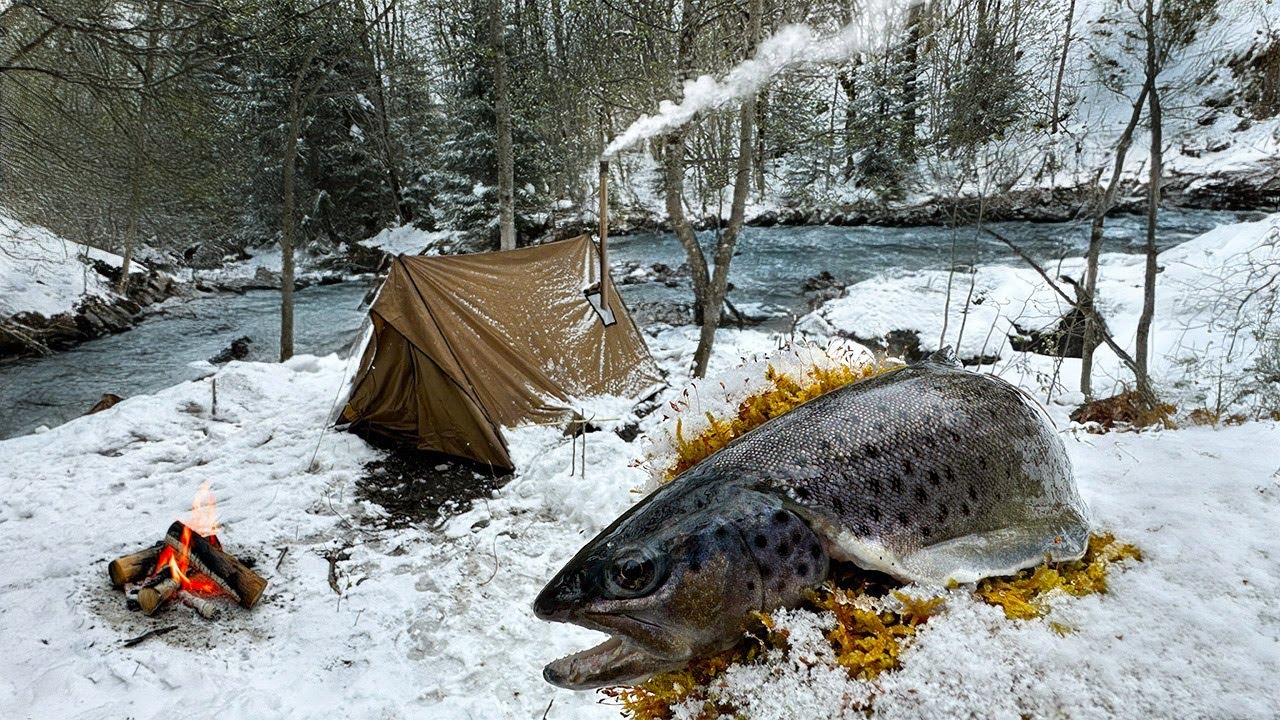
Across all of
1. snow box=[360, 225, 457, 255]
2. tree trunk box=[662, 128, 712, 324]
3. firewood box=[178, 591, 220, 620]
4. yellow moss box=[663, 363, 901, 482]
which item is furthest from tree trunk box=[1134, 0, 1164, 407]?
snow box=[360, 225, 457, 255]

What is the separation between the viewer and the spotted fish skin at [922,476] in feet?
3.31

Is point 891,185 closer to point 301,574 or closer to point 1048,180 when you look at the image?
point 1048,180

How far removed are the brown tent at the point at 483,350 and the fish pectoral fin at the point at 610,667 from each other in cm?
451

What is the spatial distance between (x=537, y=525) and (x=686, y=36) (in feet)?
19.0

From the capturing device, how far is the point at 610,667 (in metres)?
0.97

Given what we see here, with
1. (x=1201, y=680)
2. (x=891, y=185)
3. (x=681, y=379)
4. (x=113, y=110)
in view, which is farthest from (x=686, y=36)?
(x=891, y=185)

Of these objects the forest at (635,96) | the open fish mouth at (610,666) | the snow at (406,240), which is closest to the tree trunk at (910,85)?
the forest at (635,96)

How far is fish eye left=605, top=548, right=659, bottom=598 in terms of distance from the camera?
0.95 meters

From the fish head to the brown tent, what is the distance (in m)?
4.56

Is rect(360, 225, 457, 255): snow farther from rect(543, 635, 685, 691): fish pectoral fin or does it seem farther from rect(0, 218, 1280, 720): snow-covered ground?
rect(543, 635, 685, 691): fish pectoral fin

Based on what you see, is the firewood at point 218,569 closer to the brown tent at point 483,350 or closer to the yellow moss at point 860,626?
the brown tent at point 483,350

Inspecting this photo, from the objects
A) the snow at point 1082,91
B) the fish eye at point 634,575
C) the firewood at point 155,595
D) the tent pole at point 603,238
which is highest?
the snow at point 1082,91

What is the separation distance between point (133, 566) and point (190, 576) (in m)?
0.37

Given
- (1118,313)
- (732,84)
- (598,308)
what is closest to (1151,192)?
(1118,313)
